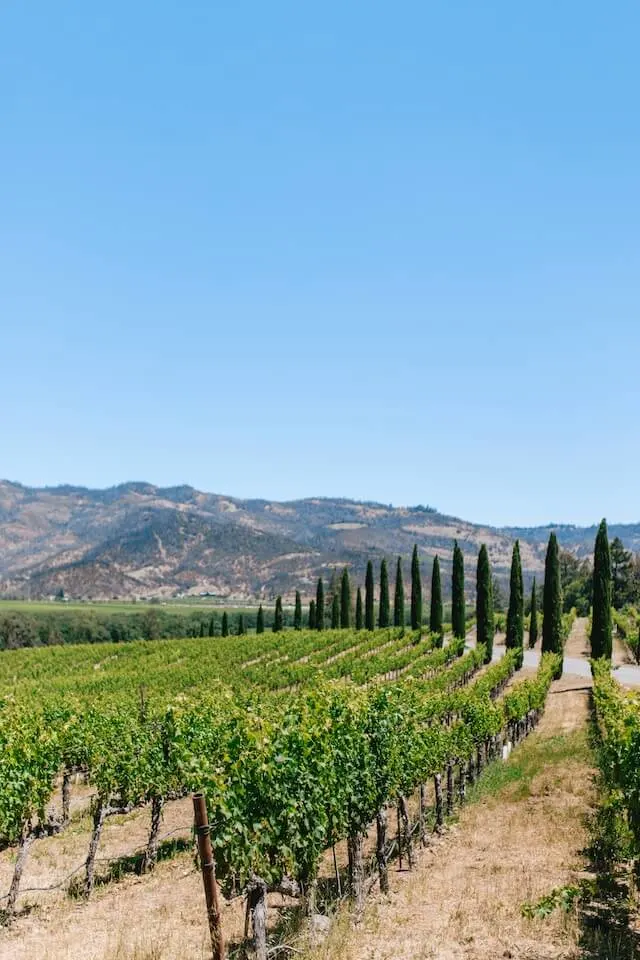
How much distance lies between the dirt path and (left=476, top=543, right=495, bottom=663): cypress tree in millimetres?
27038

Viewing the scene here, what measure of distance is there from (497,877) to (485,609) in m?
42.7

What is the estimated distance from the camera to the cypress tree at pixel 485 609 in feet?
181

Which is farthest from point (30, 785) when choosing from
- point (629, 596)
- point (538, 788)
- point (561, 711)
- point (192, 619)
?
point (192, 619)

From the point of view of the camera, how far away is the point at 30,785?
16156mm

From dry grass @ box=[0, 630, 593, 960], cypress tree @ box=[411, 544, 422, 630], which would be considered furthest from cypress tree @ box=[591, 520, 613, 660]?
cypress tree @ box=[411, 544, 422, 630]

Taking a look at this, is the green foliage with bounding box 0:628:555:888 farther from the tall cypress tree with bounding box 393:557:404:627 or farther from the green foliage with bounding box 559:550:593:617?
the green foliage with bounding box 559:550:593:617

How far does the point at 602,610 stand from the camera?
45094 millimetres

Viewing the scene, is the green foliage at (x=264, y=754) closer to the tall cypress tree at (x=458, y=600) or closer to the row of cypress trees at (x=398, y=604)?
the tall cypress tree at (x=458, y=600)

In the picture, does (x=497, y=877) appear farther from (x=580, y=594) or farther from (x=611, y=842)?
(x=580, y=594)

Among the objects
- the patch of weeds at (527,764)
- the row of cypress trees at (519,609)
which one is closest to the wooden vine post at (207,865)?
the patch of weeds at (527,764)

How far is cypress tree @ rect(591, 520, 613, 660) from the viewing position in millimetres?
44594

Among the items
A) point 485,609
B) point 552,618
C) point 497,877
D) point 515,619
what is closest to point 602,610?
point 552,618

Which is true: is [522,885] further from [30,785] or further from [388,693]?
[30,785]

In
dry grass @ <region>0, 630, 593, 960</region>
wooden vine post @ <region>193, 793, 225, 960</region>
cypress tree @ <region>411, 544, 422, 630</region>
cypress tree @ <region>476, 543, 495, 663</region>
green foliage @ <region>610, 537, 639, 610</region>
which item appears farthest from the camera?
green foliage @ <region>610, 537, 639, 610</region>
